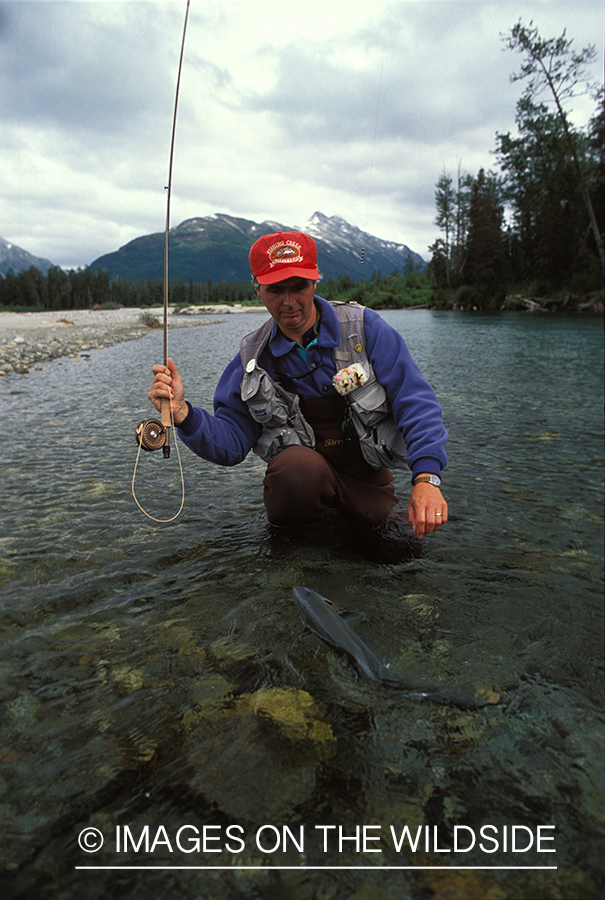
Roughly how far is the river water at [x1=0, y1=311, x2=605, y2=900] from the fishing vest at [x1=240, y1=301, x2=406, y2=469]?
0.72 meters

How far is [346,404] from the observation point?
3502 mm

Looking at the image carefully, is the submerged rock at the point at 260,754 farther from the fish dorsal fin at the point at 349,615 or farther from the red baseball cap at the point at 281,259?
the red baseball cap at the point at 281,259

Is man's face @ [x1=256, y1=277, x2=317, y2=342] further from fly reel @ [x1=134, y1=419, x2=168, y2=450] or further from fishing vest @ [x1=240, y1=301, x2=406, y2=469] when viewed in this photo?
fly reel @ [x1=134, y1=419, x2=168, y2=450]

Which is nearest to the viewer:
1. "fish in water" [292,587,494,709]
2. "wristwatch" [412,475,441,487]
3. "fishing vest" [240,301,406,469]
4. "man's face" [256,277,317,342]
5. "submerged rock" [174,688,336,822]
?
"submerged rock" [174,688,336,822]

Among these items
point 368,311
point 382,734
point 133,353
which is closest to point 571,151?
point 133,353

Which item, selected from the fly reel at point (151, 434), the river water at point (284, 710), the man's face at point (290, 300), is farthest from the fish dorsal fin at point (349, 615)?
the man's face at point (290, 300)

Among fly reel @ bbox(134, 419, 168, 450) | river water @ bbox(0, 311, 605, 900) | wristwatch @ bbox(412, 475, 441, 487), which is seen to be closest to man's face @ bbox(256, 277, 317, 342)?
fly reel @ bbox(134, 419, 168, 450)

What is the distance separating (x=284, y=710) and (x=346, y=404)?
2.05 m

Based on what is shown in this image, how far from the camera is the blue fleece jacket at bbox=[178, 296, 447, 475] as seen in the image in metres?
3.02

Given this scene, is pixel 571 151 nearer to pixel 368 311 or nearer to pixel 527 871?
pixel 368 311

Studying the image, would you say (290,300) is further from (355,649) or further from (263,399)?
(355,649)

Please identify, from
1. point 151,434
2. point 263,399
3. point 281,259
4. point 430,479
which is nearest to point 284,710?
point 430,479

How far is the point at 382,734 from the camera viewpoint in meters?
1.91

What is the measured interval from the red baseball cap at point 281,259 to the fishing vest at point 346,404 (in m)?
0.47
